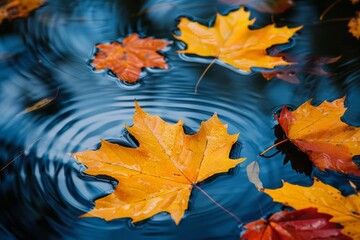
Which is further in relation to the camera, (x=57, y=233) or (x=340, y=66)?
(x=340, y=66)

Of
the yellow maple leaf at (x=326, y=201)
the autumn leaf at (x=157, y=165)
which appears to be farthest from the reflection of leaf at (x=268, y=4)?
the yellow maple leaf at (x=326, y=201)

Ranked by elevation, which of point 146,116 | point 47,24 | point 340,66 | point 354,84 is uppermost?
point 47,24

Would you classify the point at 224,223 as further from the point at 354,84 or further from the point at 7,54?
the point at 7,54

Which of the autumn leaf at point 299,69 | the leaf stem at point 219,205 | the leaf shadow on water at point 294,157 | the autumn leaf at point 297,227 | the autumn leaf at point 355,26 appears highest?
the autumn leaf at point 355,26

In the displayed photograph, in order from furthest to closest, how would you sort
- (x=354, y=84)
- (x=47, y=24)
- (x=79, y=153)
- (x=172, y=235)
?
(x=47, y=24)
(x=354, y=84)
(x=79, y=153)
(x=172, y=235)

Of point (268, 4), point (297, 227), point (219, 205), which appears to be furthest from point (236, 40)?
point (297, 227)

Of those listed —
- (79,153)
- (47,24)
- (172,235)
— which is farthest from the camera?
(47,24)

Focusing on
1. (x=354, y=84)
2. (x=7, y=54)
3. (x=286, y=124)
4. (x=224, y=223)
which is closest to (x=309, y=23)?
(x=354, y=84)

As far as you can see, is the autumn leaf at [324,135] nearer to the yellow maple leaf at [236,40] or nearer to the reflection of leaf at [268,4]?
the yellow maple leaf at [236,40]
